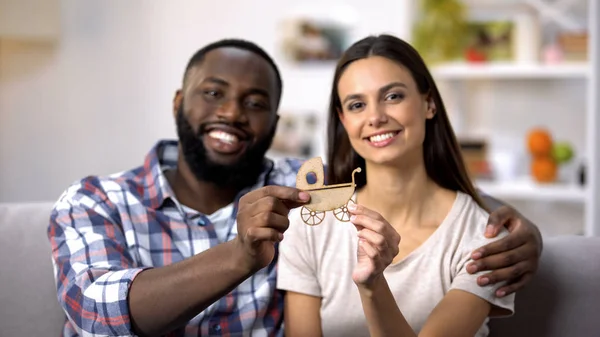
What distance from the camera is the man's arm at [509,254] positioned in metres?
1.59

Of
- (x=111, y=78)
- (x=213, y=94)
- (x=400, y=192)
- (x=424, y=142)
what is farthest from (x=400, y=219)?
(x=111, y=78)

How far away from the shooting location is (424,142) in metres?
1.80

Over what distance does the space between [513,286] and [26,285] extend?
1.13 m

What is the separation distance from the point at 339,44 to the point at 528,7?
3.21 ft

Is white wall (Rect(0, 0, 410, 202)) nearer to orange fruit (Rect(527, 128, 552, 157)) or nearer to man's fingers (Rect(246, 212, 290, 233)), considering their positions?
orange fruit (Rect(527, 128, 552, 157))

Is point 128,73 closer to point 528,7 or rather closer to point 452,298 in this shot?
point 528,7

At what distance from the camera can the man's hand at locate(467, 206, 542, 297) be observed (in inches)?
62.6

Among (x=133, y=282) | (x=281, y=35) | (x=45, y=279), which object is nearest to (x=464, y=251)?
(x=133, y=282)

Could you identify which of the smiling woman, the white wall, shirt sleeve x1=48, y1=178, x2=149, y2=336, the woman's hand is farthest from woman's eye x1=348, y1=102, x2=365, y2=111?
the white wall

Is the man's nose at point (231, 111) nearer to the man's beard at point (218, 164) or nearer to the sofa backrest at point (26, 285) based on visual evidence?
the man's beard at point (218, 164)

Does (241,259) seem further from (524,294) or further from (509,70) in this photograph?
(509,70)

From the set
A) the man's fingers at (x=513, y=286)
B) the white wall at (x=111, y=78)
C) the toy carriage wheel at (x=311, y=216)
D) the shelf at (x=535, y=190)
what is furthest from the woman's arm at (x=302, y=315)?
the white wall at (x=111, y=78)

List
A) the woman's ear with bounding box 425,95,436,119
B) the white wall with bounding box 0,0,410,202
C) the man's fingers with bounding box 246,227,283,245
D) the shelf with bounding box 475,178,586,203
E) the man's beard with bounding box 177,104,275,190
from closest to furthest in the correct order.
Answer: the man's fingers with bounding box 246,227,283,245
the woman's ear with bounding box 425,95,436,119
the man's beard with bounding box 177,104,275,190
the shelf with bounding box 475,178,586,203
the white wall with bounding box 0,0,410,202

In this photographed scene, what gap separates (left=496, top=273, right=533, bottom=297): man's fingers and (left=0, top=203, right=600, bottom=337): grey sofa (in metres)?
0.21
